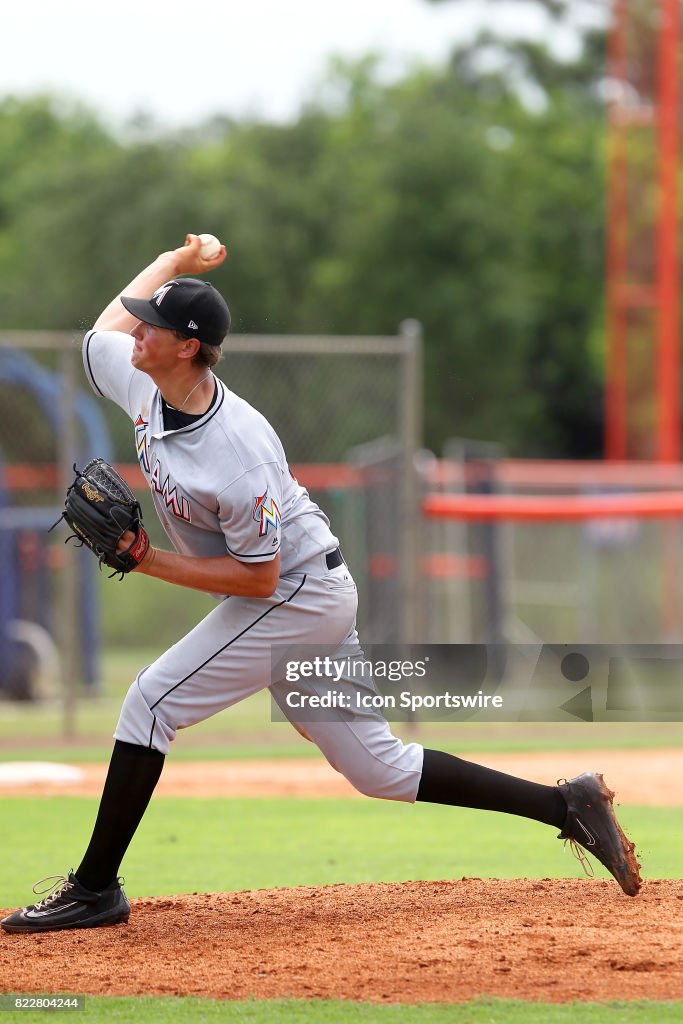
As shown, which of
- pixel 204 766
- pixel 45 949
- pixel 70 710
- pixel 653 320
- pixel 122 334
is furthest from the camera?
pixel 653 320

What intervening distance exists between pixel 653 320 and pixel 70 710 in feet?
40.2

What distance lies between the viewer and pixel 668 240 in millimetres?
17844

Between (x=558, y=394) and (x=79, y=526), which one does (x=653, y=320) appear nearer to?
(x=558, y=394)

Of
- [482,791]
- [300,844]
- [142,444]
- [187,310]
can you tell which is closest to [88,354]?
[142,444]

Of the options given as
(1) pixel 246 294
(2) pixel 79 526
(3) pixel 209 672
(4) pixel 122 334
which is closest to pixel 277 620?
(3) pixel 209 672

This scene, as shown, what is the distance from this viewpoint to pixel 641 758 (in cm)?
939

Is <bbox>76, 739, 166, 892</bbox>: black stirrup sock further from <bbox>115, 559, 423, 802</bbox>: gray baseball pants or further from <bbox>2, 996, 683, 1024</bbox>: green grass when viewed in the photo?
<bbox>2, 996, 683, 1024</bbox>: green grass

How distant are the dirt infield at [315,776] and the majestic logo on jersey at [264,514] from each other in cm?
382

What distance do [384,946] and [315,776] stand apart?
446 cm

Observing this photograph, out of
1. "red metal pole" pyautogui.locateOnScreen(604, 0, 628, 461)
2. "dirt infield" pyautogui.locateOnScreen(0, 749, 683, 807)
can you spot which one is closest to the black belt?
"dirt infield" pyautogui.locateOnScreen(0, 749, 683, 807)

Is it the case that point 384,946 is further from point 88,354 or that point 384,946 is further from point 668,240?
point 668,240

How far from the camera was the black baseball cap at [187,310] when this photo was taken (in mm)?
4289

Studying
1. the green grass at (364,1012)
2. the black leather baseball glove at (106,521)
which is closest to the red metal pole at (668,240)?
the black leather baseball glove at (106,521)

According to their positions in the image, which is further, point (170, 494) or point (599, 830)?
point (599, 830)
